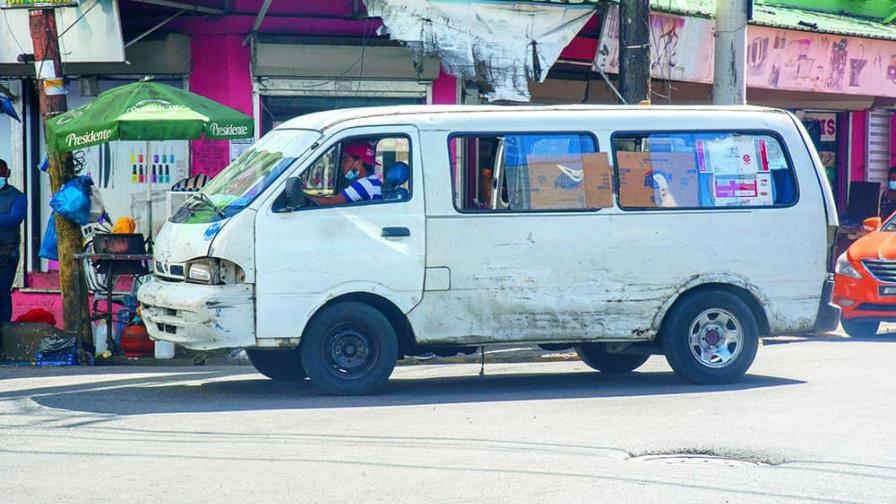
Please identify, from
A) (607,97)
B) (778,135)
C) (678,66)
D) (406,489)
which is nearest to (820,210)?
(778,135)

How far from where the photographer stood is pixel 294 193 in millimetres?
9961

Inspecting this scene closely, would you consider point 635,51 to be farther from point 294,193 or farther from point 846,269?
point 294,193

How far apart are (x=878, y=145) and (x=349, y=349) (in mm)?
15217

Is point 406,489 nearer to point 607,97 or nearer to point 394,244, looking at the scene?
point 394,244

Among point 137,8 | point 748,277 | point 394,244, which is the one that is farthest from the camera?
point 137,8

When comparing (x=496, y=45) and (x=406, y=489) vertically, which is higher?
(x=496, y=45)

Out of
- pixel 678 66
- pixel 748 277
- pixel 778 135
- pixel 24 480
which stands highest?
pixel 678 66

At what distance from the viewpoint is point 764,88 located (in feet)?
61.3

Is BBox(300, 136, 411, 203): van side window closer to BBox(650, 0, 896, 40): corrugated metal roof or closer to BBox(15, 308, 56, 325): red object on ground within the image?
BBox(15, 308, 56, 325): red object on ground

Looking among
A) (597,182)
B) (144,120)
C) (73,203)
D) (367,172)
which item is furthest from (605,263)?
(73,203)

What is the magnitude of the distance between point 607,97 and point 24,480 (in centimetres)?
1253

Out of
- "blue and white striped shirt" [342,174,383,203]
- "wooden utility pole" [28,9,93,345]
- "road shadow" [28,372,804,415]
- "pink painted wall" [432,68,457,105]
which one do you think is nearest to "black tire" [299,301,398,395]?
"road shadow" [28,372,804,415]

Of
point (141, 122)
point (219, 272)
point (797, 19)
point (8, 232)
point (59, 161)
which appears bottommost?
point (219, 272)

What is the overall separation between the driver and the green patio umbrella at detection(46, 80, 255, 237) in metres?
3.09
